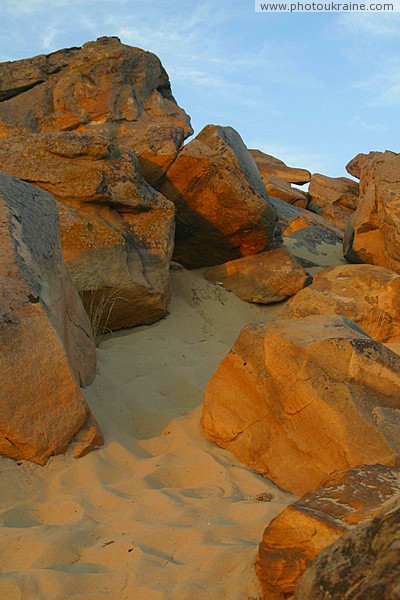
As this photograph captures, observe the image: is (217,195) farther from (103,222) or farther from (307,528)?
(307,528)

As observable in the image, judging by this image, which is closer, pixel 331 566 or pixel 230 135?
pixel 331 566

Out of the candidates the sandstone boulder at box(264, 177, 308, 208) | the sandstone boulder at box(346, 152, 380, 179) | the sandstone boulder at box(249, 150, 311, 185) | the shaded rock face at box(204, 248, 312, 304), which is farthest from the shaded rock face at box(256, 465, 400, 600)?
the sandstone boulder at box(249, 150, 311, 185)

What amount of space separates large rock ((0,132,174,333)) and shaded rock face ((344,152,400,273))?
262 cm

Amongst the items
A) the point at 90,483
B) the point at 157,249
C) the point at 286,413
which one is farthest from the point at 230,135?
the point at 90,483

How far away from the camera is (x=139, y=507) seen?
2.67 m

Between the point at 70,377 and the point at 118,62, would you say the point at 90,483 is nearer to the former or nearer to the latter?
the point at 70,377

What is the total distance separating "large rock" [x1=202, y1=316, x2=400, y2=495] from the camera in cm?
304

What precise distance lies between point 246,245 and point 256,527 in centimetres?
485

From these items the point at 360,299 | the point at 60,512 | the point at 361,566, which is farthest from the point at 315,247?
the point at 361,566

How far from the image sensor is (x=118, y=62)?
11133mm

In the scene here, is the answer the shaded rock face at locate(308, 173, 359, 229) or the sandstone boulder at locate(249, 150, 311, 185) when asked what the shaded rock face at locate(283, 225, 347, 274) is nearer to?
the shaded rock face at locate(308, 173, 359, 229)

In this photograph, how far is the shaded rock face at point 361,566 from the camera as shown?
1.27m

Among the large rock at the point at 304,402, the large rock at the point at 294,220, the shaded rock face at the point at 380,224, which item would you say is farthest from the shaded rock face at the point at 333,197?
the large rock at the point at 304,402

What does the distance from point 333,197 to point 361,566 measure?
1224 cm
